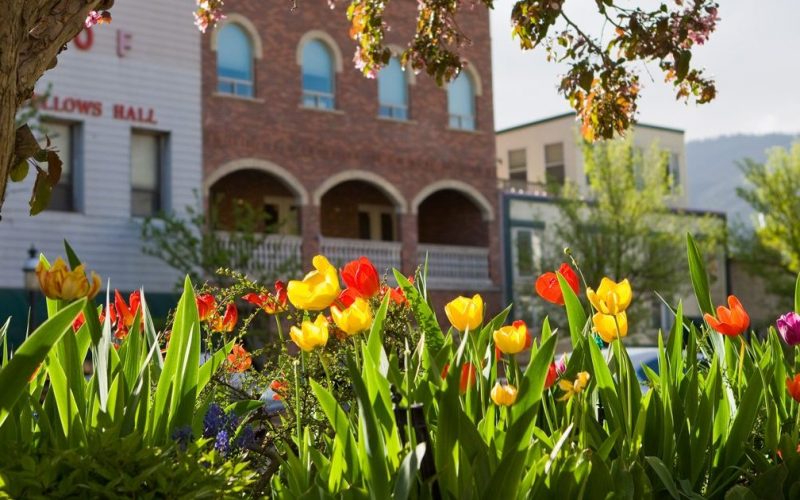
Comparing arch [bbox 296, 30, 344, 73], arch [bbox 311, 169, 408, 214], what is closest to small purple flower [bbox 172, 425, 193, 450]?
arch [bbox 311, 169, 408, 214]

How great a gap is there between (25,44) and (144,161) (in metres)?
23.7

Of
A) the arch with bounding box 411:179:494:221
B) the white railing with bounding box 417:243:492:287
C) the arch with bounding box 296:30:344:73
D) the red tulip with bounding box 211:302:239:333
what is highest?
the arch with bounding box 296:30:344:73

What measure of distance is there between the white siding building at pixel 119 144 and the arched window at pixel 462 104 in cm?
825

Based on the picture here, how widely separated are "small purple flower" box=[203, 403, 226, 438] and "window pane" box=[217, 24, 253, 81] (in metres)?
24.9

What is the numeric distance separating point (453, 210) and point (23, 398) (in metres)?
30.8

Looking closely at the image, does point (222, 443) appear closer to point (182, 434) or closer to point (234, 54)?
point (182, 434)

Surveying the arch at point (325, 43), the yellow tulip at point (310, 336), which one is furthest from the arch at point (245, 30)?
the yellow tulip at point (310, 336)

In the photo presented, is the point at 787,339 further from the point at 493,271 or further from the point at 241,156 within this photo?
the point at 493,271

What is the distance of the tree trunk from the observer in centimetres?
360

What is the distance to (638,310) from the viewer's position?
105 feet

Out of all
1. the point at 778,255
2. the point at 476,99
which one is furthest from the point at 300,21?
the point at 778,255

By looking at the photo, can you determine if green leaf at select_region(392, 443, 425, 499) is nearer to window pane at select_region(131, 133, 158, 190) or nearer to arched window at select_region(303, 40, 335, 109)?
window pane at select_region(131, 133, 158, 190)

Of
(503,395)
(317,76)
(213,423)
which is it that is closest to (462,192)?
(317,76)

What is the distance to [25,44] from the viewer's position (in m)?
3.83
